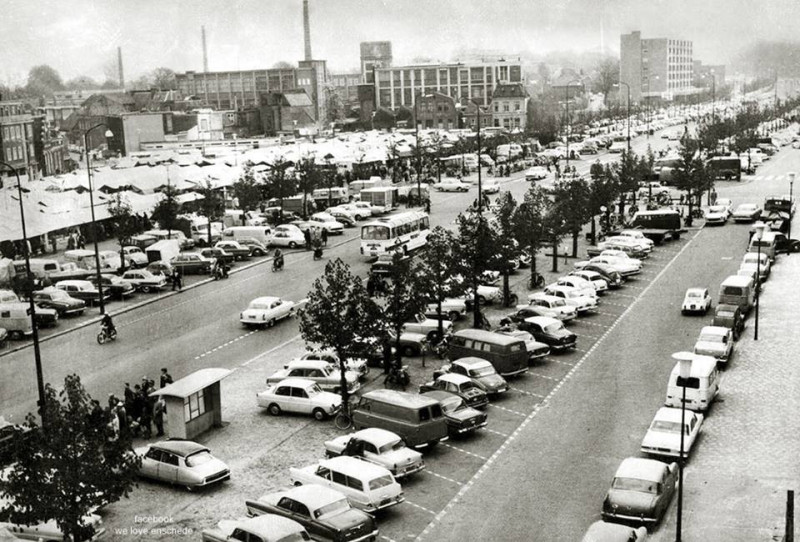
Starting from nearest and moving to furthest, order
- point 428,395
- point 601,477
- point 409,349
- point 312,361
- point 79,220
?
point 601,477, point 428,395, point 312,361, point 409,349, point 79,220

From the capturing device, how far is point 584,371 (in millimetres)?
28734

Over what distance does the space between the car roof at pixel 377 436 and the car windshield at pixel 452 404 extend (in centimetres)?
252

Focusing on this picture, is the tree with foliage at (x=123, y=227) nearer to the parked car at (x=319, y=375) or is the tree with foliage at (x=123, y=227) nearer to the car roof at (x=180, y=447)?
the parked car at (x=319, y=375)

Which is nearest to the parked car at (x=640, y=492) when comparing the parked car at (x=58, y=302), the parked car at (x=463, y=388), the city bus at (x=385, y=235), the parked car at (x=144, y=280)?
the parked car at (x=463, y=388)

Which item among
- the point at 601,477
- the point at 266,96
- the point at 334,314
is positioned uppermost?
the point at 266,96

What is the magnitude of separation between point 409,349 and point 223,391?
6614 mm

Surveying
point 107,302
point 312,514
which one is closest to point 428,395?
point 312,514

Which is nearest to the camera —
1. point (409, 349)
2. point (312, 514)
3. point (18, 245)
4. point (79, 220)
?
point (312, 514)

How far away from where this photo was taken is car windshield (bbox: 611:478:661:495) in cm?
1847

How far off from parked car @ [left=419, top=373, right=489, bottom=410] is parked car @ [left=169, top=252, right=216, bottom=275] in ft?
71.5

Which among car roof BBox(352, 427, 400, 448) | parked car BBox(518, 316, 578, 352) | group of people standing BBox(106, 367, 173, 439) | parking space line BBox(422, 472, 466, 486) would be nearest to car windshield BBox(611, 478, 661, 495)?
parking space line BBox(422, 472, 466, 486)

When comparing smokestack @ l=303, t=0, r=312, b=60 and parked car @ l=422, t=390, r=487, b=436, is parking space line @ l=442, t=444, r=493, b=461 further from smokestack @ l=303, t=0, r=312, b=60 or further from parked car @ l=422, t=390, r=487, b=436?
smokestack @ l=303, t=0, r=312, b=60

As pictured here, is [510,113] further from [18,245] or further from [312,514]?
[312,514]

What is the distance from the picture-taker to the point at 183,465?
20.5 m
